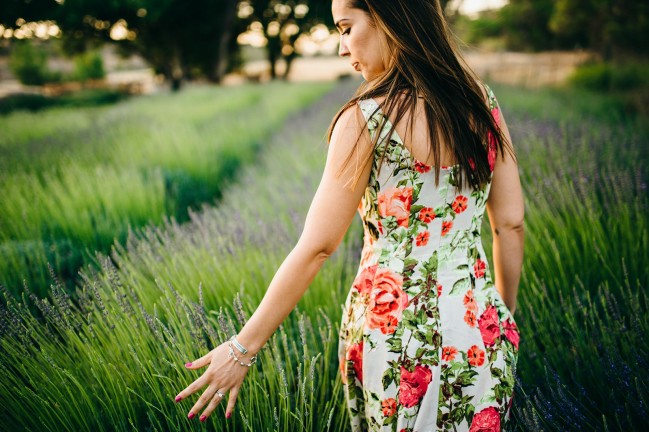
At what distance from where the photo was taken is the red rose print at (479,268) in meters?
1.17

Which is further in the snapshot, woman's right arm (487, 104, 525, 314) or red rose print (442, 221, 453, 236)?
woman's right arm (487, 104, 525, 314)

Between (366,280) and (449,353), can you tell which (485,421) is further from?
(366,280)

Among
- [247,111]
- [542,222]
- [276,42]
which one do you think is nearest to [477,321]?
[542,222]

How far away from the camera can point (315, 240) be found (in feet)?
3.12

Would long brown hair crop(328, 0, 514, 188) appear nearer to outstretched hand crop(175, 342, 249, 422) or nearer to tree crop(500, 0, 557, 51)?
outstretched hand crop(175, 342, 249, 422)

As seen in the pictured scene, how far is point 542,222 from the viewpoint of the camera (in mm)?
2344

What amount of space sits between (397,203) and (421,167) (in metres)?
0.11

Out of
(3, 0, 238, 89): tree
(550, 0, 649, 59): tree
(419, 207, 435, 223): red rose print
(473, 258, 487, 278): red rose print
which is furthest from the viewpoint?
Result: (3, 0, 238, 89): tree

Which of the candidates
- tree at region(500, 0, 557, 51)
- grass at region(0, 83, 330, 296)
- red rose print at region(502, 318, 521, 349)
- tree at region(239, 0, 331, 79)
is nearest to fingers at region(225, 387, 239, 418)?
red rose print at region(502, 318, 521, 349)

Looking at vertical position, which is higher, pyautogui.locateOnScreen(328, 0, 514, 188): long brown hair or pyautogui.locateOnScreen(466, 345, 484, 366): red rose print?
pyautogui.locateOnScreen(328, 0, 514, 188): long brown hair

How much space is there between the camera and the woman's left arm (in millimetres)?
930

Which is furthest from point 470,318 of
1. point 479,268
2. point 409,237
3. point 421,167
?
point 421,167

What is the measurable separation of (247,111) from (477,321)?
26.1 feet

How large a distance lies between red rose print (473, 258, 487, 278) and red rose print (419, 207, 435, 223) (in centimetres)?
23
